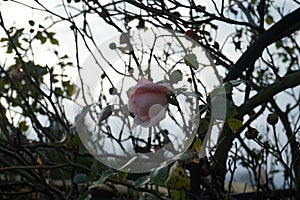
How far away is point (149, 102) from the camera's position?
0.72 meters

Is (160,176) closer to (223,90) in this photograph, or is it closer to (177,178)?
(177,178)

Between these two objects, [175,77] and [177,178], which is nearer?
[177,178]

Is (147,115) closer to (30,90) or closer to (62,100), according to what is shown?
(62,100)

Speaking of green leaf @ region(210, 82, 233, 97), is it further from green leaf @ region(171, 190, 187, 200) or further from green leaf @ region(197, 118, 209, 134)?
green leaf @ region(171, 190, 187, 200)

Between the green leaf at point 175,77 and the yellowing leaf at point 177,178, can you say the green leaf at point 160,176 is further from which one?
the green leaf at point 175,77

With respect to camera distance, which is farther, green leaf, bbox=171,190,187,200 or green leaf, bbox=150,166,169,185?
green leaf, bbox=171,190,187,200

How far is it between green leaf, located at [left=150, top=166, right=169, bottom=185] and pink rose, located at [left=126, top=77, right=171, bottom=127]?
0.07 metres

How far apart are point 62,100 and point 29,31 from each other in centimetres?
41

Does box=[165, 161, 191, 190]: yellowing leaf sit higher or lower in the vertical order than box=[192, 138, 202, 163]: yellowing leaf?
lower

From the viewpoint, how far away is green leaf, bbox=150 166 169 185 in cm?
67

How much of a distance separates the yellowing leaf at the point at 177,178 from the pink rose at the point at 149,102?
0.23 feet

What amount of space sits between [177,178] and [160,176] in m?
0.03

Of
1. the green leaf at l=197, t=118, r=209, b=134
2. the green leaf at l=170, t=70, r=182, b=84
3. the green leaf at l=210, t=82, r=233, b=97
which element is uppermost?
the green leaf at l=170, t=70, r=182, b=84

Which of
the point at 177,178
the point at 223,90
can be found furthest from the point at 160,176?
the point at 223,90
